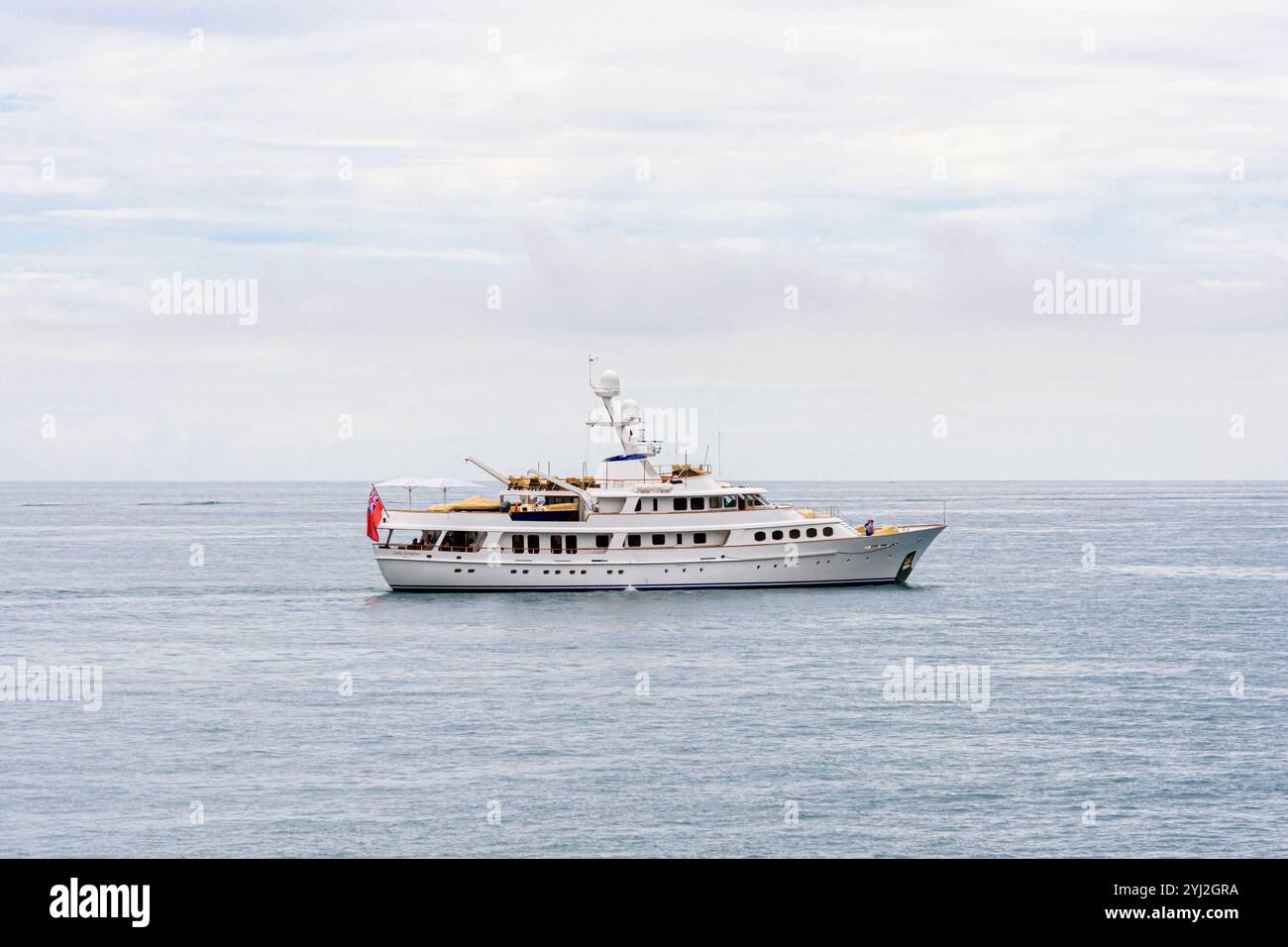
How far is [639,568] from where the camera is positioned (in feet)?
246

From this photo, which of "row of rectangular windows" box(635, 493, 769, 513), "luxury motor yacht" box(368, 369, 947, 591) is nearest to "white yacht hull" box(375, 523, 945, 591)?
"luxury motor yacht" box(368, 369, 947, 591)

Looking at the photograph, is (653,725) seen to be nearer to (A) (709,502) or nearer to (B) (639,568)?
(B) (639,568)

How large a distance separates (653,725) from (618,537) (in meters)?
31.0

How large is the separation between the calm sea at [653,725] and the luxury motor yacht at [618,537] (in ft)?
4.84

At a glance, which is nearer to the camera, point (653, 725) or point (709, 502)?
point (653, 725)

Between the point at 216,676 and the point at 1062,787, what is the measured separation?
33151 mm

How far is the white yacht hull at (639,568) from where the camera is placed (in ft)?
246

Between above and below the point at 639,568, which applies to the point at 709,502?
above

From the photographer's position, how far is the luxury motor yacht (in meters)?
75.1

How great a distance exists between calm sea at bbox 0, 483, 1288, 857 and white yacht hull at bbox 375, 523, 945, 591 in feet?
3.50

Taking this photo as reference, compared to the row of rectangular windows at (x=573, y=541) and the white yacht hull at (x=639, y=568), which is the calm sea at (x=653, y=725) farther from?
the row of rectangular windows at (x=573, y=541)

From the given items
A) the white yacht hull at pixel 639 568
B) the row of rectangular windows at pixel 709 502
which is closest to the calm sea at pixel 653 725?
the white yacht hull at pixel 639 568

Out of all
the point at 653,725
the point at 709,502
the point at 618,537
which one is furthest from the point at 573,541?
the point at 653,725
